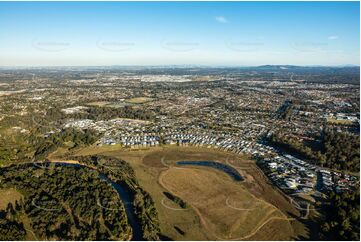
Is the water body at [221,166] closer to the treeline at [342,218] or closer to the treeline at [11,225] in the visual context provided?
the treeline at [342,218]

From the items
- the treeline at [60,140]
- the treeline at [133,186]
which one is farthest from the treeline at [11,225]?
the treeline at [60,140]

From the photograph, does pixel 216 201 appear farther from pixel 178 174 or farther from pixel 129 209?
pixel 129 209

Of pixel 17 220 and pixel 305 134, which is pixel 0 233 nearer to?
pixel 17 220

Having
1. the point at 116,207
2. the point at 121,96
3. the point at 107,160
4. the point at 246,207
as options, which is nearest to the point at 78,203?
the point at 116,207

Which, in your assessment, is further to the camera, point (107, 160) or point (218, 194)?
point (107, 160)

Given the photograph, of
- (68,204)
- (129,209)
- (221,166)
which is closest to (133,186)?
(129,209)

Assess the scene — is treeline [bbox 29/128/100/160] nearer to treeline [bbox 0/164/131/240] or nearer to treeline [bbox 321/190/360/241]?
treeline [bbox 0/164/131/240]
